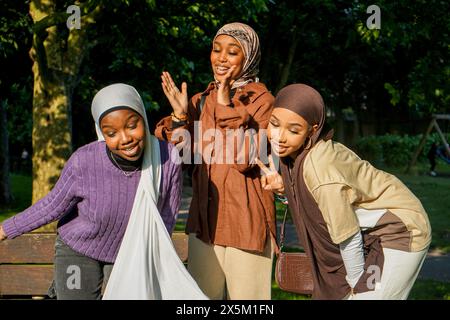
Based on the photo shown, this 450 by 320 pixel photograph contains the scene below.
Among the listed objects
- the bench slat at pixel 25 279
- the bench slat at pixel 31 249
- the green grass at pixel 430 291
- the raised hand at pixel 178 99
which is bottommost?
the green grass at pixel 430 291

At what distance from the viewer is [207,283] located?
11.7 ft

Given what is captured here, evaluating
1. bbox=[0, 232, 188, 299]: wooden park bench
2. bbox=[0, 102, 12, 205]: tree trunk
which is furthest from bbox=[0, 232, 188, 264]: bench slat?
bbox=[0, 102, 12, 205]: tree trunk

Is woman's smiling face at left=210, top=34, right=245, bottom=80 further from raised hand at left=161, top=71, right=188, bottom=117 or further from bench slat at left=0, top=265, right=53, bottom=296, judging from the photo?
bench slat at left=0, top=265, right=53, bottom=296

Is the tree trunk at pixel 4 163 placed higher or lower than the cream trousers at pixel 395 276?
lower

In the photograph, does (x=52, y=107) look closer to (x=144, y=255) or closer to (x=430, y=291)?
(x=430, y=291)

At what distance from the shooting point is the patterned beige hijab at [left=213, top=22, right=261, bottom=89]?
3566 millimetres

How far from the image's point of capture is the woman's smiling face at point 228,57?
3572 millimetres

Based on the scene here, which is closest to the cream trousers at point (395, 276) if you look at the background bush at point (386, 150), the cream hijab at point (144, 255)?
the cream hijab at point (144, 255)

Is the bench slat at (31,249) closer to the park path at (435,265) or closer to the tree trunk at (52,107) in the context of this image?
the tree trunk at (52,107)

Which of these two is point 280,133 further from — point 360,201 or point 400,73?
point 400,73

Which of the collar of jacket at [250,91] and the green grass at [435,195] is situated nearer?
the collar of jacket at [250,91]

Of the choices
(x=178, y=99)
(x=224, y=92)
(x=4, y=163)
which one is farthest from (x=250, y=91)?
(x=4, y=163)

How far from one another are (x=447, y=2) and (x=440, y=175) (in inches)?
737

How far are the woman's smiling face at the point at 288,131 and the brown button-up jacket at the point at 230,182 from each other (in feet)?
0.91
